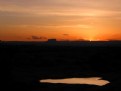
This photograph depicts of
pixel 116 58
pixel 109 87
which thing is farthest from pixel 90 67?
pixel 109 87

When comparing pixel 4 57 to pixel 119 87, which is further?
pixel 4 57

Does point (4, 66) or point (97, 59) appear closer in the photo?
point (4, 66)

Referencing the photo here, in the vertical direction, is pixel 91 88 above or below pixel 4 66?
below

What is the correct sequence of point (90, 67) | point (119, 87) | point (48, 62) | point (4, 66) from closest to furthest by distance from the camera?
point (119, 87) → point (4, 66) → point (90, 67) → point (48, 62)

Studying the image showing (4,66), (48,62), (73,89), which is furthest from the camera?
(48,62)

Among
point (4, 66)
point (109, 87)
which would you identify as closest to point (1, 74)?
point (4, 66)

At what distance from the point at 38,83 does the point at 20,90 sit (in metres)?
4.35

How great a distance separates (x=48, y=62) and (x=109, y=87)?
30.4 m

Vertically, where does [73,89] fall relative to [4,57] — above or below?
below

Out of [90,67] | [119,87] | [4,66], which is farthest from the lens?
[90,67]

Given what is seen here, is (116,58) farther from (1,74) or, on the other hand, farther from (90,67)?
(1,74)

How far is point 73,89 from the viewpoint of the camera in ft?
94.8

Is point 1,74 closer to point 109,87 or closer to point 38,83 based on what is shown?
point 38,83

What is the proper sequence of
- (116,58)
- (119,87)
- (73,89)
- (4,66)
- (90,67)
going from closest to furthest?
(119,87) → (73,89) → (4,66) → (90,67) → (116,58)
